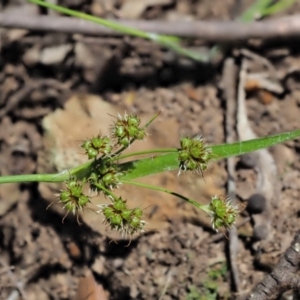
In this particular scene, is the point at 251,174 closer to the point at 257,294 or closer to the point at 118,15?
the point at 257,294

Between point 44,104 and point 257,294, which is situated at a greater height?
point 44,104

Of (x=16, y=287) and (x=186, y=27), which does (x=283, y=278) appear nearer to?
(x=16, y=287)

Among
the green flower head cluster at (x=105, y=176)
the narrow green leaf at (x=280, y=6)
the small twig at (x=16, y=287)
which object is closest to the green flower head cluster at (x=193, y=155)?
the green flower head cluster at (x=105, y=176)

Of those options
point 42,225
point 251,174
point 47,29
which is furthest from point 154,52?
point 42,225

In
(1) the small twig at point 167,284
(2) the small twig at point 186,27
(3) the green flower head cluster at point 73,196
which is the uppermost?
(2) the small twig at point 186,27

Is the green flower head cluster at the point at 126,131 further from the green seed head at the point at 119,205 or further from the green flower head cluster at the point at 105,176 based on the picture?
the green seed head at the point at 119,205

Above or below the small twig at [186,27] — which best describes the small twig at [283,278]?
below

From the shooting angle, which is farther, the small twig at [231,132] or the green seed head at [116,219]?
the small twig at [231,132]
